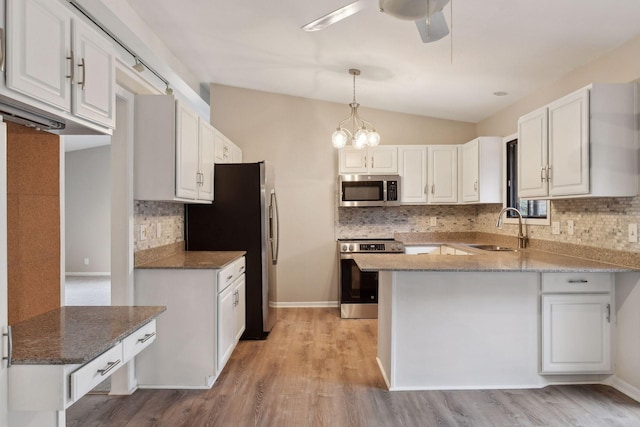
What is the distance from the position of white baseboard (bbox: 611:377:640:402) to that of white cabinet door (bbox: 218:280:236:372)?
277 cm

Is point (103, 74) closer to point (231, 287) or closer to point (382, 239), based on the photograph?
point (231, 287)

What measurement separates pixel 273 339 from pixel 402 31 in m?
2.94

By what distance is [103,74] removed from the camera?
1732mm

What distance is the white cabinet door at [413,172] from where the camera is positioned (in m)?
4.89

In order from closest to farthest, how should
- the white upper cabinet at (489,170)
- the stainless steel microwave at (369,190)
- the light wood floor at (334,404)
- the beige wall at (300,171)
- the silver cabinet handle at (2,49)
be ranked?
1. the silver cabinet handle at (2,49)
2. the light wood floor at (334,404)
3. the white upper cabinet at (489,170)
4. the stainless steel microwave at (369,190)
5. the beige wall at (300,171)

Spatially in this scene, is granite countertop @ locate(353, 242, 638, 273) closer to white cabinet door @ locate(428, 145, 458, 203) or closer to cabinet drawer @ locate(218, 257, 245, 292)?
cabinet drawer @ locate(218, 257, 245, 292)

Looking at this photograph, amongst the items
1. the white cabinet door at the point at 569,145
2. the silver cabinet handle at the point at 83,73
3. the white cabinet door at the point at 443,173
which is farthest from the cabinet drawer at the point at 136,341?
the white cabinet door at the point at 443,173

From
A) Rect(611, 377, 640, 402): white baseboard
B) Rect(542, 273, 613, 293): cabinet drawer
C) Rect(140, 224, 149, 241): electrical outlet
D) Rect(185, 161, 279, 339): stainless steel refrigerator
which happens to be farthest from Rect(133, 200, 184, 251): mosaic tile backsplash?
Rect(611, 377, 640, 402): white baseboard

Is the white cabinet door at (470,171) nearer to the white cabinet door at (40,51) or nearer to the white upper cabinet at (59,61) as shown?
the white upper cabinet at (59,61)

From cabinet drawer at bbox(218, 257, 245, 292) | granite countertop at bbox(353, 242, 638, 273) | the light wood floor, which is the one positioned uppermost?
granite countertop at bbox(353, 242, 638, 273)

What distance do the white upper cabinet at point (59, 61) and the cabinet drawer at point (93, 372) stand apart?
906 millimetres

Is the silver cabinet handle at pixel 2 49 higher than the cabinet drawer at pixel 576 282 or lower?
higher

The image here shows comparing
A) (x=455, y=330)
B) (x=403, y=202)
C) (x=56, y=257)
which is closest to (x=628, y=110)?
(x=455, y=330)

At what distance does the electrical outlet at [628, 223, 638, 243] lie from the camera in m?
2.60
